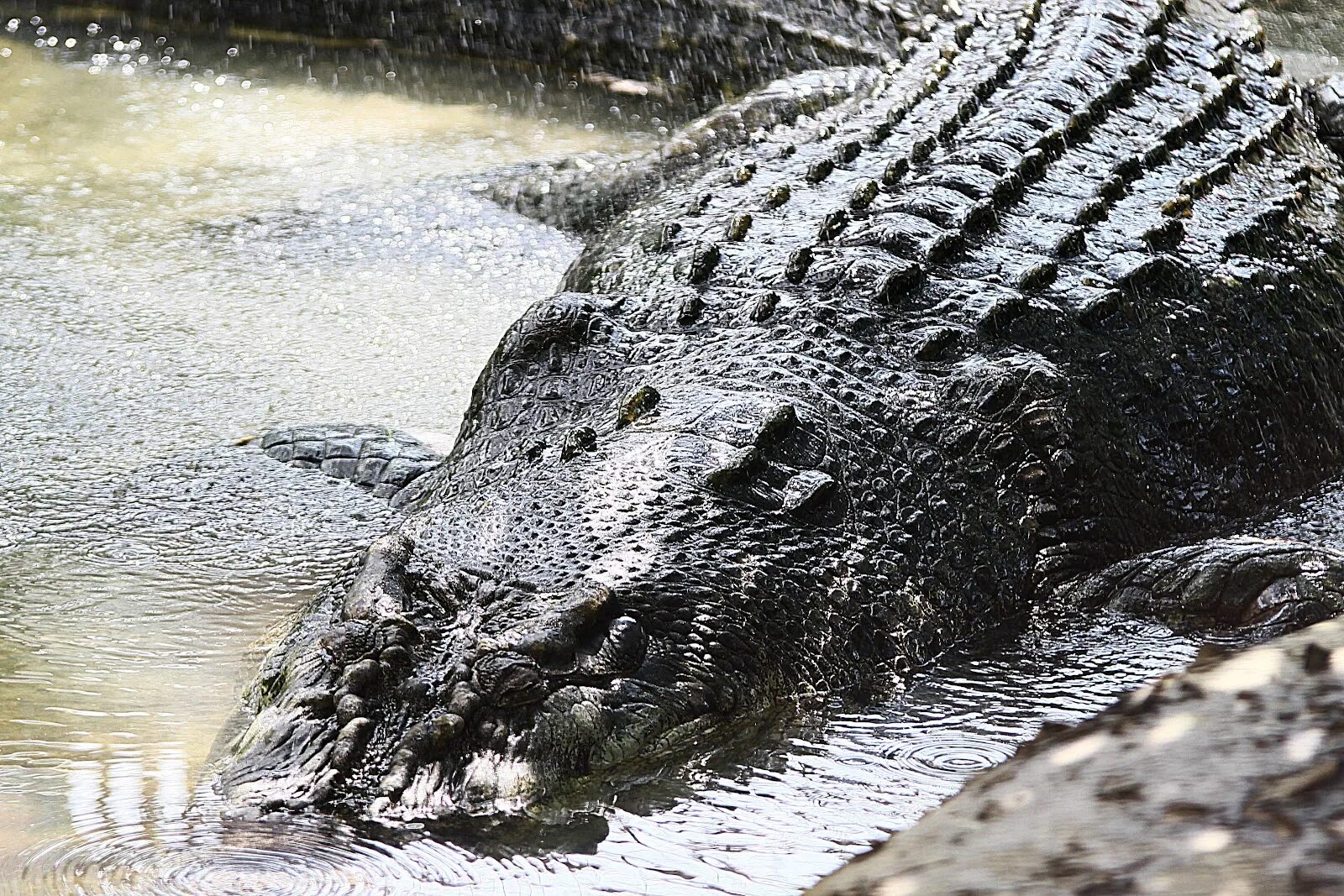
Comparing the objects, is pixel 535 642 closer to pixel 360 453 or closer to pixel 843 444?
pixel 843 444

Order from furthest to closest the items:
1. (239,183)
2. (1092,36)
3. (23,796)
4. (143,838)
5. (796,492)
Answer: (239,183), (1092,36), (796,492), (23,796), (143,838)

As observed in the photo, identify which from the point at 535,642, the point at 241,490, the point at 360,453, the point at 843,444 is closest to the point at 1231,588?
the point at 843,444

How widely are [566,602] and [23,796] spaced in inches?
35.2

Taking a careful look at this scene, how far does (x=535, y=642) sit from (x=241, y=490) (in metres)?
1.68

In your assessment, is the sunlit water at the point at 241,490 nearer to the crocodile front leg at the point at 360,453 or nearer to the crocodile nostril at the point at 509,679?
the crocodile front leg at the point at 360,453

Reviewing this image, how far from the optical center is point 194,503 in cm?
350

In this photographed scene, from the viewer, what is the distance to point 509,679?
2.14m

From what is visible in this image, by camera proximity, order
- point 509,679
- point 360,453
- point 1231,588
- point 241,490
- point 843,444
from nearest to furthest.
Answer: point 509,679, point 843,444, point 1231,588, point 241,490, point 360,453

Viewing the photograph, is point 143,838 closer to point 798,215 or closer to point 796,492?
point 796,492

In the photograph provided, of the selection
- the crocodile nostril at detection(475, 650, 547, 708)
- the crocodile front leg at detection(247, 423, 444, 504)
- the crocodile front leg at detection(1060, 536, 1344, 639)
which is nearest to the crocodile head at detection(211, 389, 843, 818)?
the crocodile nostril at detection(475, 650, 547, 708)

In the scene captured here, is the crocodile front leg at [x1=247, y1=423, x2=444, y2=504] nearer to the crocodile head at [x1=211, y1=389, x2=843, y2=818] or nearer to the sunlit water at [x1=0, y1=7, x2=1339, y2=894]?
the sunlit water at [x1=0, y1=7, x2=1339, y2=894]

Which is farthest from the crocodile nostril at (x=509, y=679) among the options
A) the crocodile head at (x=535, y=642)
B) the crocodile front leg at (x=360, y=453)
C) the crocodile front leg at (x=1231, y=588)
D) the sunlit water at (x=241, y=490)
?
the crocodile front leg at (x=360, y=453)

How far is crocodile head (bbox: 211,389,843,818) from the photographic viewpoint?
2084 millimetres

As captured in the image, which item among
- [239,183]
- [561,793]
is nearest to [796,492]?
[561,793]
